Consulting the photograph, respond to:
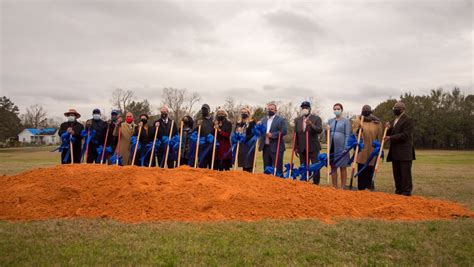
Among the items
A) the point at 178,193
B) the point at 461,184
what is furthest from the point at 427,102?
the point at 178,193

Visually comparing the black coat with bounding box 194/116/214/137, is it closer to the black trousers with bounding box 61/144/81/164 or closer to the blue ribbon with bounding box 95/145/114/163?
the blue ribbon with bounding box 95/145/114/163

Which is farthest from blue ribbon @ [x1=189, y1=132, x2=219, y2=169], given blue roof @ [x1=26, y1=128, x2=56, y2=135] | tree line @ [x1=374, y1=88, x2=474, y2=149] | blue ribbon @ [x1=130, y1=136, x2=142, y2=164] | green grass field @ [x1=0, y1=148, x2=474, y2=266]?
blue roof @ [x1=26, y1=128, x2=56, y2=135]

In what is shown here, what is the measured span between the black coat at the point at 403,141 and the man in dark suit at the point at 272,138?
2807mm

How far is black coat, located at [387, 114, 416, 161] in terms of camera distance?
958 centimetres

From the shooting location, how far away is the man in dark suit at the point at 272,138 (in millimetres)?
10734

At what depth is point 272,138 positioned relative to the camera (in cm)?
1078

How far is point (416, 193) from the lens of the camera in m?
10.5

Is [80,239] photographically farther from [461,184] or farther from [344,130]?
[461,184]

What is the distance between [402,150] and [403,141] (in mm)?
233

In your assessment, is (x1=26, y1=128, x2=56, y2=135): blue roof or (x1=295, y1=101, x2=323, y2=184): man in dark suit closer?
(x1=295, y1=101, x2=323, y2=184): man in dark suit

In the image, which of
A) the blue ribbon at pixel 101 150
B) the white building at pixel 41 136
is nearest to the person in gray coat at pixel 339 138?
the blue ribbon at pixel 101 150

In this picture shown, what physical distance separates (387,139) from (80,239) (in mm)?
7508

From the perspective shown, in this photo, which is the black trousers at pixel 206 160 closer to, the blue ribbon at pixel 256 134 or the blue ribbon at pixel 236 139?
the blue ribbon at pixel 236 139

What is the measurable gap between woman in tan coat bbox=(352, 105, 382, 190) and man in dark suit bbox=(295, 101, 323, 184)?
4.03 ft
